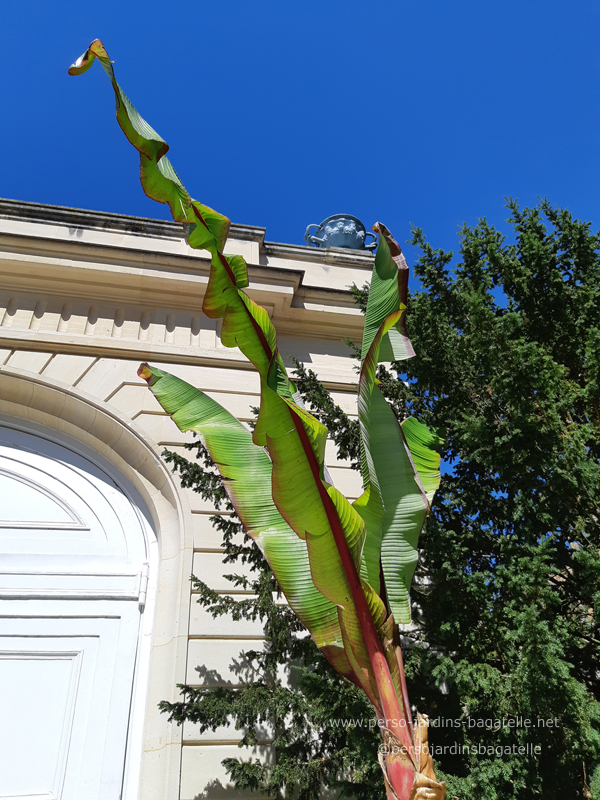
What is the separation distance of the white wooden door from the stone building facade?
0.04 ft

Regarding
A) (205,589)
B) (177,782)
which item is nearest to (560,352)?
(205,589)

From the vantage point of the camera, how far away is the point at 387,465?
3.15 metres

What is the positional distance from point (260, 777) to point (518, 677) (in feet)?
5.68

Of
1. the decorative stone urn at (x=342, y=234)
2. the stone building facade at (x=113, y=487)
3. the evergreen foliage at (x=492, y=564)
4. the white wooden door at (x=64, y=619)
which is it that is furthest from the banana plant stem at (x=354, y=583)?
the decorative stone urn at (x=342, y=234)

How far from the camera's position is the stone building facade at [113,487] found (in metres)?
4.18

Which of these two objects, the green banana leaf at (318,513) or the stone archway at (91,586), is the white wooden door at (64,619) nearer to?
the stone archway at (91,586)

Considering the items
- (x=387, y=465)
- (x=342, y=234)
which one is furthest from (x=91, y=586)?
(x=342, y=234)

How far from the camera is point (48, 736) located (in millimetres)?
4195

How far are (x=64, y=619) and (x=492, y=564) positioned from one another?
338 centimetres

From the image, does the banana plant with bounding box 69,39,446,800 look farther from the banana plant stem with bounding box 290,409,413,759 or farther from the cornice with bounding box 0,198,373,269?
the cornice with bounding box 0,198,373,269

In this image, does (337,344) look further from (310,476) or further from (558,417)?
(310,476)

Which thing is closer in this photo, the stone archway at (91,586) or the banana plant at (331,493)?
the banana plant at (331,493)

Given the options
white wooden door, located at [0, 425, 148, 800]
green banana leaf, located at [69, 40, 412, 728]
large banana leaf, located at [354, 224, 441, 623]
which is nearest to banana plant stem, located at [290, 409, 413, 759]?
green banana leaf, located at [69, 40, 412, 728]

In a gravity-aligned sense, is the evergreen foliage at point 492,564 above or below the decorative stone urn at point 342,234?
below
